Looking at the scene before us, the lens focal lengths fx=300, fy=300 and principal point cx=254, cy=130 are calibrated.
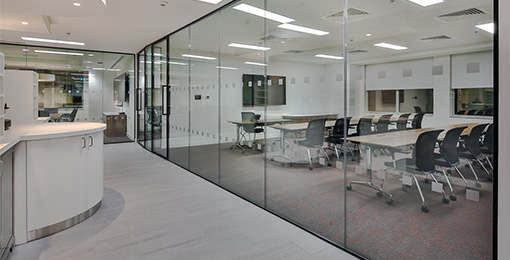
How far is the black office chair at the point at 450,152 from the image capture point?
6.39 feet

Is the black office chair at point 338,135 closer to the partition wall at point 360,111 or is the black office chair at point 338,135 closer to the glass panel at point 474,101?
the partition wall at point 360,111

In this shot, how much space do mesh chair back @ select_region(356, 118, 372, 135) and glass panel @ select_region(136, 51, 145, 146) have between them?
7141 mm

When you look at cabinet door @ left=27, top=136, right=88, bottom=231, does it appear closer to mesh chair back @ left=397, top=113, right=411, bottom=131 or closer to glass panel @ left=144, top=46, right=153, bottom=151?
mesh chair back @ left=397, top=113, right=411, bottom=131

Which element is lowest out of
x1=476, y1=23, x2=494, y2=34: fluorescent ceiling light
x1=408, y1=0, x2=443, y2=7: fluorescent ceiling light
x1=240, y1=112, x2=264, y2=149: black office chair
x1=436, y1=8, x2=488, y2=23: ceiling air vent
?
x1=240, y1=112, x2=264, y2=149: black office chair

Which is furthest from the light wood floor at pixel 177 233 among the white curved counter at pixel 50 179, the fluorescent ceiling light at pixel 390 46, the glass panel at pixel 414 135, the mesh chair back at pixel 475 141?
the fluorescent ceiling light at pixel 390 46

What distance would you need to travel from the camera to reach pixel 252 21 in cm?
384

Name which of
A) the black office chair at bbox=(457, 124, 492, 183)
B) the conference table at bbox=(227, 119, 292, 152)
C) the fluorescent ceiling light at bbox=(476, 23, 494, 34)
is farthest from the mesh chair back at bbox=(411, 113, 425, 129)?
the conference table at bbox=(227, 119, 292, 152)

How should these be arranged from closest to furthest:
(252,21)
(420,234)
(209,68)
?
(420,234) < (252,21) < (209,68)

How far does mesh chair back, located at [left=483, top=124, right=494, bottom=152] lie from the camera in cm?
178

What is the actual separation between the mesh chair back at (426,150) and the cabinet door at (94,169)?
3135mm

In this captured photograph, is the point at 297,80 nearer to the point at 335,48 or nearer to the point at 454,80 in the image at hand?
the point at 335,48

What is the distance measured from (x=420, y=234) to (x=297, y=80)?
70.2 inches

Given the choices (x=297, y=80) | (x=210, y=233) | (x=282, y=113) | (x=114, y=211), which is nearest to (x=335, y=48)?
(x=297, y=80)

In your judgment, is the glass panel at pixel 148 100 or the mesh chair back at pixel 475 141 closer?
the mesh chair back at pixel 475 141
